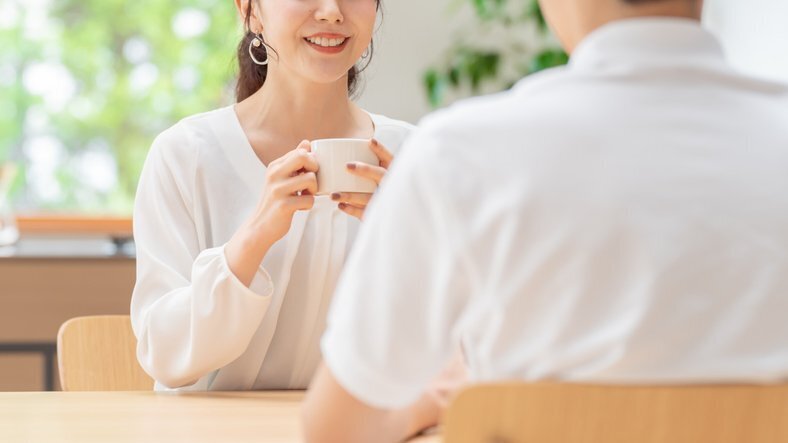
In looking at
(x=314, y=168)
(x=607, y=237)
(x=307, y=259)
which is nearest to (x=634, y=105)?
(x=607, y=237)

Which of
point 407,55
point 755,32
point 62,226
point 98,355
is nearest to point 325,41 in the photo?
point 98,355

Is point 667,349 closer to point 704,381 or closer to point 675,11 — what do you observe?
point 704,381

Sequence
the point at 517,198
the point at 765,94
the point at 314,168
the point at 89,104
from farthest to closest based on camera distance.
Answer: the point at 89,104 → the point at 314,168 → the point at 765,94 → the point at 517,198

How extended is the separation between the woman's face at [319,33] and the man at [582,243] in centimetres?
84

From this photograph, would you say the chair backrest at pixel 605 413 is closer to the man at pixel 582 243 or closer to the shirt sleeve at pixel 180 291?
the man at pixel 582 243

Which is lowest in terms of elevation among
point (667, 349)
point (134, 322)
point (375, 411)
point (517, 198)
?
point (134, 322)

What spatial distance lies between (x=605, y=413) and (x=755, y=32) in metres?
2.72

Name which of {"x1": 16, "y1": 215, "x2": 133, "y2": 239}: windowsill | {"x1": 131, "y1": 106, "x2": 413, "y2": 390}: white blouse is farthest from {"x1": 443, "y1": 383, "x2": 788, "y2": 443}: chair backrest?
{"x1": 16, "y1": 215, "x2": 133, "y2": 239}: windowsill

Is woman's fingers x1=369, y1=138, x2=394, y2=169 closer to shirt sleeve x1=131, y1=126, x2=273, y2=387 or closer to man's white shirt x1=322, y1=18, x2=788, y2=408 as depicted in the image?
shirt sleeve x1=131, y1=126, x2=273, y2=387

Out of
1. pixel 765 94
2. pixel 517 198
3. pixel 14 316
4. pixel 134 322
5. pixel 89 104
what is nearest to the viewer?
pixel 517 198

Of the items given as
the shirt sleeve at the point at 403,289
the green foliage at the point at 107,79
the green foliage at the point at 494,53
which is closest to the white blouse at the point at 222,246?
the shirt sleeve at the point at 403,289

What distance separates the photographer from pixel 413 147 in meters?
0.82

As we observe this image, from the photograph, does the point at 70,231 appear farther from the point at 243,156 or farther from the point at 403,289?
the point at 403,289

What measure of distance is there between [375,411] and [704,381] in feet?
0.85
